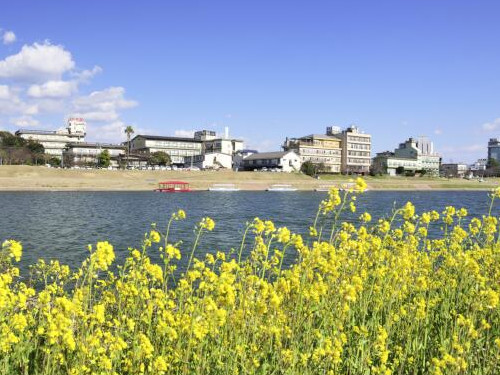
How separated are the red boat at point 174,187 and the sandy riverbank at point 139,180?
2162mm

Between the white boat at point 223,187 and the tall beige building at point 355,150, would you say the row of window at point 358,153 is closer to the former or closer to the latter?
the tall beige building at point 355,150

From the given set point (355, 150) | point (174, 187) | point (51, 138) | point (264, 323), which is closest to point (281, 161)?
point (355, 150)

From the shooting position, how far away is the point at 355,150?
487ft

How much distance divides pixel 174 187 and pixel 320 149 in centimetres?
6813

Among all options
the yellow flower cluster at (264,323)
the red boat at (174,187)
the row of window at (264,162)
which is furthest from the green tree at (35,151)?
the yellow flower cluster at (264,323)

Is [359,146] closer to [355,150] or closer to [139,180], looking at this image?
[355,150]

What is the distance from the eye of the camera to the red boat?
8356cm

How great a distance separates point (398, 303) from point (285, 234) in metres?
2.93

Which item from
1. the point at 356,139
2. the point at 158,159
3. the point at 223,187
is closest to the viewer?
the point at 223,187

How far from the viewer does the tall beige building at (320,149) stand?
14050cm

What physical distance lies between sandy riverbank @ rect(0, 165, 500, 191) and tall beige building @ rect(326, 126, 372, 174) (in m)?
27.7

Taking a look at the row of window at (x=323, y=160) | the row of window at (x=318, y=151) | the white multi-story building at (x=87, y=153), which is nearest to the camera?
the white multi-story building at (x=87, y=153)

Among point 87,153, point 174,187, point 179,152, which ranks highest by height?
point 179,152

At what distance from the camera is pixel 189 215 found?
4109cm
